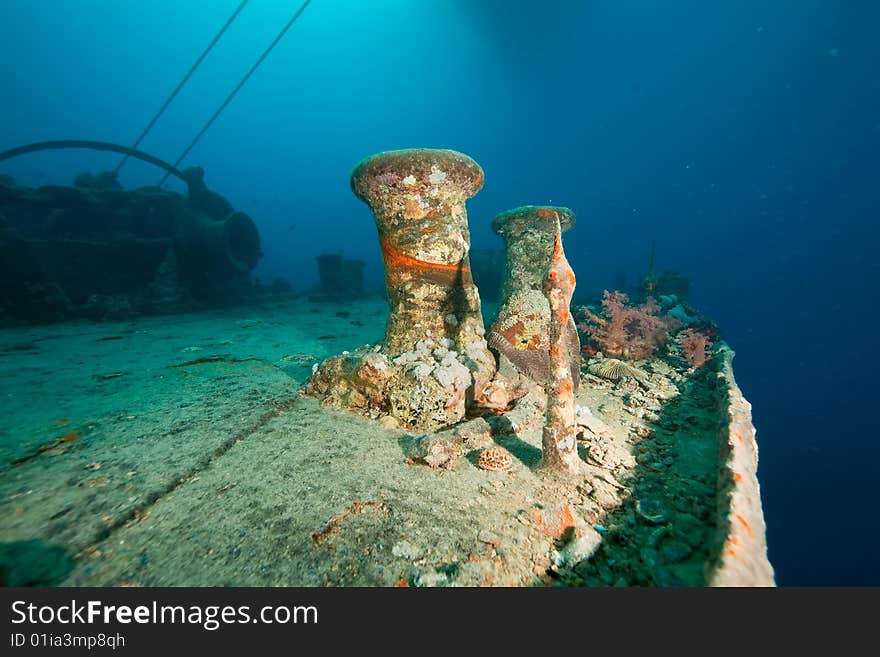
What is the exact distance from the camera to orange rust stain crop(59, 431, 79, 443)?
2.96 metres

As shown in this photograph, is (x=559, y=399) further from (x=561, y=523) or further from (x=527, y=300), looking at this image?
(x=527, y=300)

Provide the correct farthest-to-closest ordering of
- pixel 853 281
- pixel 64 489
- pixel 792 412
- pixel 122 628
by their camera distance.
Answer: pixel 853 281
pixel 792 412
pixel 64 489
pixel 122 628

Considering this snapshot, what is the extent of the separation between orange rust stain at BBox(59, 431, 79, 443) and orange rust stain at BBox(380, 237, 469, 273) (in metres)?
3.34

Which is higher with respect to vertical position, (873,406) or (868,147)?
(868,147)

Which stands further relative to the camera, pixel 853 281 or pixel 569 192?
pixel 569 192

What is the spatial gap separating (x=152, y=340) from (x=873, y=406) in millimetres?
68818

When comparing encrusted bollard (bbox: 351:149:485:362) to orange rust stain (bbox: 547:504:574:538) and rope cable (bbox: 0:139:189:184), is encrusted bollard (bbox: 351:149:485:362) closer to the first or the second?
orange rust stain (bbox: 547:504:574:538)

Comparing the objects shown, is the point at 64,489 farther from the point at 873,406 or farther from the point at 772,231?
the point at 772,231

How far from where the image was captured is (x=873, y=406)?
137ft

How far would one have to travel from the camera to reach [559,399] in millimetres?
2705

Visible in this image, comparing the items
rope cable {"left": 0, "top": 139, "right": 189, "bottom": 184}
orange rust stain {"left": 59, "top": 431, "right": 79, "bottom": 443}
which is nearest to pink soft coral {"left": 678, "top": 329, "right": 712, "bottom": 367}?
orange rust stain {"left": 59, "top": 431, "right": 79, "bottom": 443}

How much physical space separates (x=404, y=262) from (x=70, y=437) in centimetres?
351

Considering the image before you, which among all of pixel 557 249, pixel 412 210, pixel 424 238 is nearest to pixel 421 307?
pixel 424 238

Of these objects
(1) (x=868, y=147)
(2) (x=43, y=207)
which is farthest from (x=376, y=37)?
(2) (x=43, y=207)
